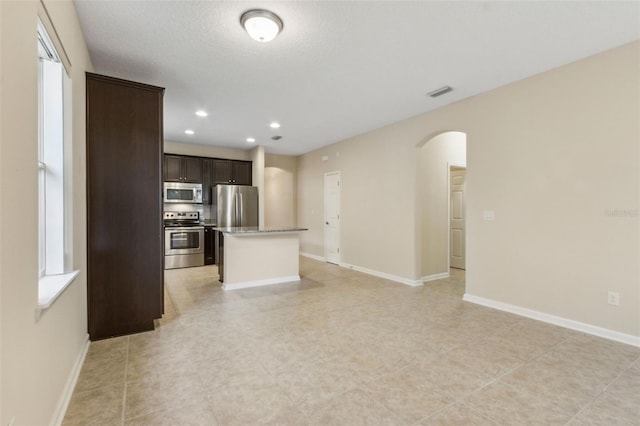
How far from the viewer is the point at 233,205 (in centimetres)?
669

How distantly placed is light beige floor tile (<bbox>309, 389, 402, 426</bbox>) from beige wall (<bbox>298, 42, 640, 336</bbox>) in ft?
8.58

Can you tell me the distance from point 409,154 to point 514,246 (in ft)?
6.94

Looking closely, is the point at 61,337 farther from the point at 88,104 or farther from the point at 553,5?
the point at 553,5

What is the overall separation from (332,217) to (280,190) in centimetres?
202

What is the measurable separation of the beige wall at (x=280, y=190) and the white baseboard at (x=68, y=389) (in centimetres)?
580

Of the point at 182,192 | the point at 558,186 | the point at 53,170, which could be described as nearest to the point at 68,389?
the point at 53,170

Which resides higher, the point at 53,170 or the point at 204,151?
the point at 204,151

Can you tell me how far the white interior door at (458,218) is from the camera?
629 centimetres

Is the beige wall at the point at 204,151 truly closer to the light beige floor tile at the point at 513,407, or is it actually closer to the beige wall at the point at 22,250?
the beige wall at the point at 22,250

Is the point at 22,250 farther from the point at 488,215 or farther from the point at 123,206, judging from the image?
the point at 488,215

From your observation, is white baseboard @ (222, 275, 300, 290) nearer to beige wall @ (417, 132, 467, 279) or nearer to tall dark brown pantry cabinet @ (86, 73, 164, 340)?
tall dark brown pantry cabinet @ (86, 73, 164, 340)

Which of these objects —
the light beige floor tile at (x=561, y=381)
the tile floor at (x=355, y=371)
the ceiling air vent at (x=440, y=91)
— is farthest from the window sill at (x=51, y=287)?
the ceiling air vent at (x=440, y=91)

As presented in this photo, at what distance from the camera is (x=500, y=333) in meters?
2.96

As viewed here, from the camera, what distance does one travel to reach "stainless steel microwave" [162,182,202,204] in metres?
6.38
